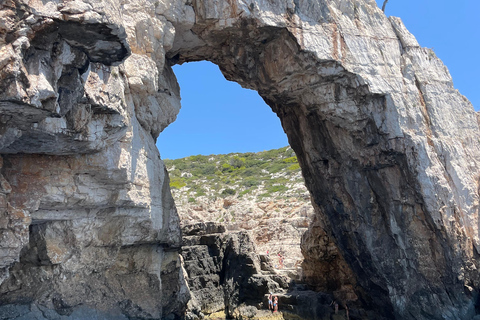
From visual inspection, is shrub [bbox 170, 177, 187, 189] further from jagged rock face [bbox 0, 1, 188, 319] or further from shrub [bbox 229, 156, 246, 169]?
jagged rock face [bbox 0, 1, 188, 319]

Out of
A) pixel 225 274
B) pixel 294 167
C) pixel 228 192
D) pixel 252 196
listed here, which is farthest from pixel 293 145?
pixel 294 167

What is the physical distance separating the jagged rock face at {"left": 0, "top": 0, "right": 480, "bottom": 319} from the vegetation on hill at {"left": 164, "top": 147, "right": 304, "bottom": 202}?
17.8 m

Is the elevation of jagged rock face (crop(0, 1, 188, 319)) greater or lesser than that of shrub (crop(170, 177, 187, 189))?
lesser

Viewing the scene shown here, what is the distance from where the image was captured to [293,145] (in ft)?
54.9

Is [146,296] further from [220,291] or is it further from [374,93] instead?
[374,93]

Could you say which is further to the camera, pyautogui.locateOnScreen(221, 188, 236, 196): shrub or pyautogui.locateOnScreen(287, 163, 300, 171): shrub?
pyautogui.locateOnScreen(287, 163, 300, 171): shrub

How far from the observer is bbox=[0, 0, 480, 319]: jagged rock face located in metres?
9.32

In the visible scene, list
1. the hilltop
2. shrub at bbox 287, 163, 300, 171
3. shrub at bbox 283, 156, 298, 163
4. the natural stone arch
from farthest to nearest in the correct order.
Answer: shrub at bbox 283, 156, 298, 163, shrub at bbox 287, 163, 300, 171, the hilltop, the natural stone arch

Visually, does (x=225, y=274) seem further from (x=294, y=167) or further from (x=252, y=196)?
(x=294, y=167)

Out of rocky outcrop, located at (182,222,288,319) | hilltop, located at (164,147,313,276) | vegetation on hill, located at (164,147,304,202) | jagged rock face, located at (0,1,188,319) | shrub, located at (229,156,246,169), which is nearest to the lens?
jagged rock face, located at (0,1,188,319)

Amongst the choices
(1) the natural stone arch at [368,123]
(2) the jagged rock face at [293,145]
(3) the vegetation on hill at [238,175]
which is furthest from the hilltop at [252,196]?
(2) the jagged rock face at [293,145]

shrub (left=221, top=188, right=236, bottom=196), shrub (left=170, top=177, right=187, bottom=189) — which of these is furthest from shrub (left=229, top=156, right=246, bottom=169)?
shrub (left=221, top=188, right=236, bottom=196)

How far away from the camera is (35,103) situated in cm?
645

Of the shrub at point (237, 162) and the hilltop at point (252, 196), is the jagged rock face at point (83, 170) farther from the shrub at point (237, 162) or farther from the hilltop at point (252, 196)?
the shrub at point (237, 162)
